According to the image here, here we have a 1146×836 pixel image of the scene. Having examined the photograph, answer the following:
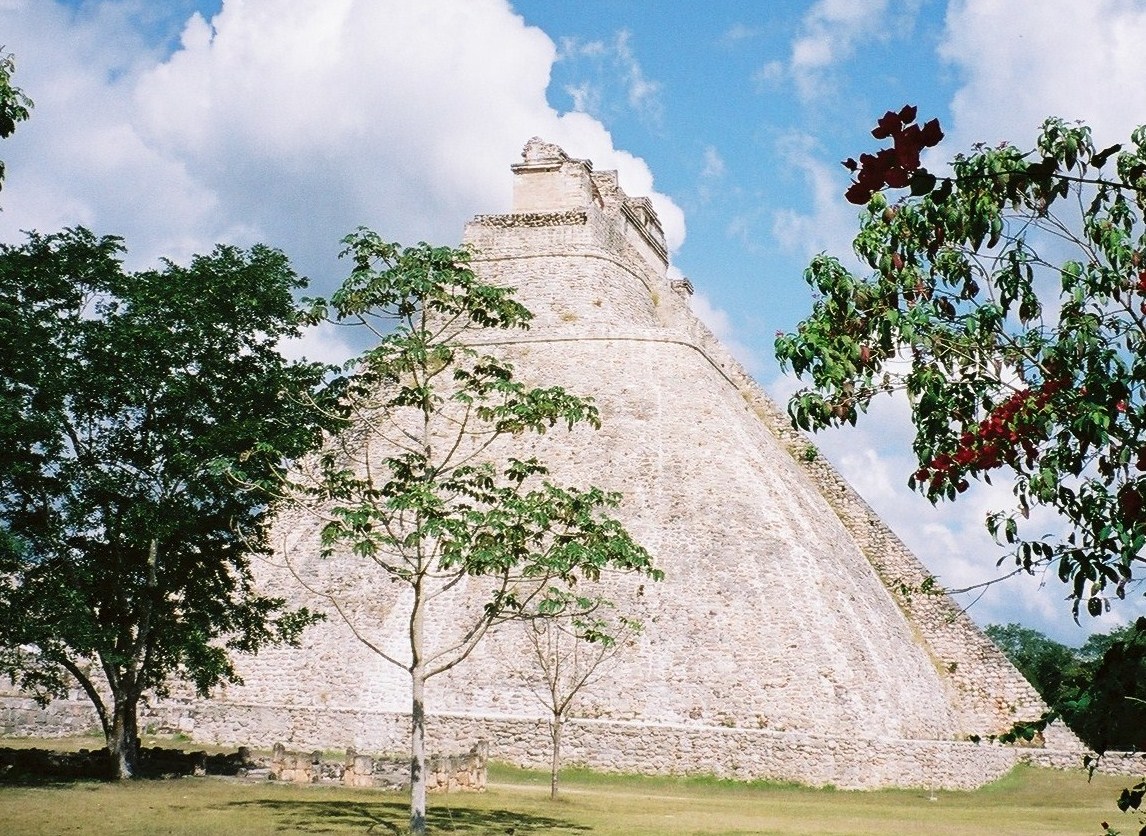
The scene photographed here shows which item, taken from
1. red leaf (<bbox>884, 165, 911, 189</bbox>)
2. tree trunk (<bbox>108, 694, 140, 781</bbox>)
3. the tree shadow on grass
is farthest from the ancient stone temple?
red leaf (<bbox>884, 165, 911, 189</bbox>)

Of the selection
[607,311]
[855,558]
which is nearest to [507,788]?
[855,558]

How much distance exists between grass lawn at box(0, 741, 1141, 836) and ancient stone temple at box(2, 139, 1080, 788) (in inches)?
37.6

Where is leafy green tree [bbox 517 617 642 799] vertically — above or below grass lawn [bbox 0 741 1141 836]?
above

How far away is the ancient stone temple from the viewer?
73.1 ft

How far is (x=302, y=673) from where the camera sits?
25156mm

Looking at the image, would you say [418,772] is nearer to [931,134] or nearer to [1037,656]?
[931,134]

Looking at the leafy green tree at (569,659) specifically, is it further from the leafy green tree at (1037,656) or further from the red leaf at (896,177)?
the leafy green tree at (1037,656)

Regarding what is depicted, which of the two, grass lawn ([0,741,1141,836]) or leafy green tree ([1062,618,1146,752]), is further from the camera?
grass lawn ([0,741,1141,836])

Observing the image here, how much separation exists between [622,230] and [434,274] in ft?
92.6

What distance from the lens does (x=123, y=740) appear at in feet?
61.0

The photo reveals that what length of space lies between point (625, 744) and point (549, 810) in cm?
570

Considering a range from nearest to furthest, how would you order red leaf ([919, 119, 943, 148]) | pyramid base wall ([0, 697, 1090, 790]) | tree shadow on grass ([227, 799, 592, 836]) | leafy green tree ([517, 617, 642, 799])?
red leaf ([919, 119, 943, 148])
tree shadow on grass ([227, 799, 592, 836])
pyramid base wall ([0, 697, 1090, 790])
leafy green tree ([517, 617, 642, 799])

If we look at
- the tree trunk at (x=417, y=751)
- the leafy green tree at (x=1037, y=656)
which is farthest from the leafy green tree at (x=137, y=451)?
the leafy green tree at (x=1037, y=656)

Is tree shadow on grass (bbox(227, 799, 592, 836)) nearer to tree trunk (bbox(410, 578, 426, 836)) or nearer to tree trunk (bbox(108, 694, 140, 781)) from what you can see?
tree trunk (bbox(410, 578, 426, 836))
